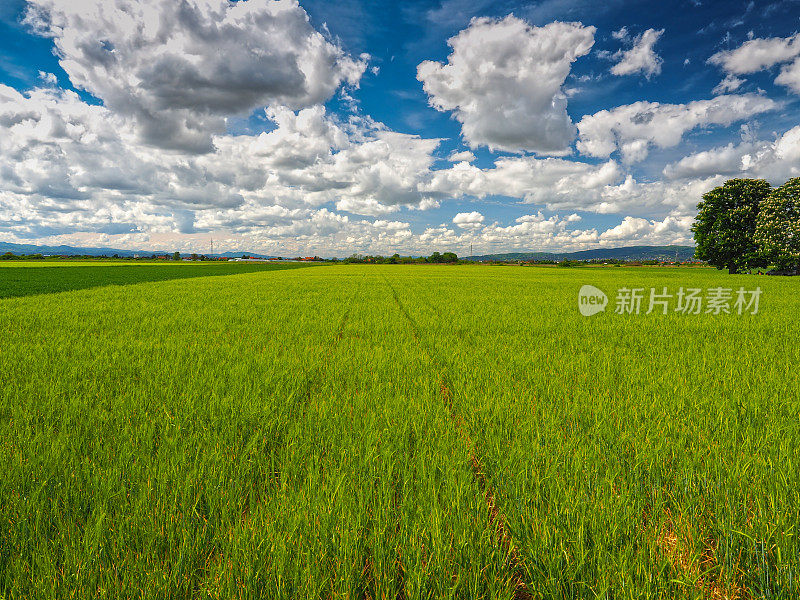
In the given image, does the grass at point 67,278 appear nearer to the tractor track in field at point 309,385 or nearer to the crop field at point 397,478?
the tractor track in field at point 309,385

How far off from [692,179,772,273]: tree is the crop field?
2135 inches

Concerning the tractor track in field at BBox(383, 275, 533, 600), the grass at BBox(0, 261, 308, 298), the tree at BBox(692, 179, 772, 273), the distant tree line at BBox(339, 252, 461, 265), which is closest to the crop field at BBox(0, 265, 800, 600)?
the tractor track in field at BBox(383, 275, 533, 600)

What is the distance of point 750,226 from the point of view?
44000mm

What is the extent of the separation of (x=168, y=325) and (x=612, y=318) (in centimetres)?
1270

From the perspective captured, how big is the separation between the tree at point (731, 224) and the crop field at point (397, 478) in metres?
54.2

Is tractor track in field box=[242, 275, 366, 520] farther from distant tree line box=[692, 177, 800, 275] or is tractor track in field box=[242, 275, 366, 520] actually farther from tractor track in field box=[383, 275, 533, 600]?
distant tree line box=[692, 177, 800, 275]

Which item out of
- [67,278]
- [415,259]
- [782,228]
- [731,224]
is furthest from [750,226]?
[415,259]

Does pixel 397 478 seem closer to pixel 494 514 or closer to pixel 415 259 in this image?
pixel 494 514

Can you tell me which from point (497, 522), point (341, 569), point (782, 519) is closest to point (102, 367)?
point (341, 569)

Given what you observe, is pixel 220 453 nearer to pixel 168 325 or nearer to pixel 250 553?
pixel 250 553

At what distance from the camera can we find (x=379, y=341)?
301 inches

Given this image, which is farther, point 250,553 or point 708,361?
point 708,361

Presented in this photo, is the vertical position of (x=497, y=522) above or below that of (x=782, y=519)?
below

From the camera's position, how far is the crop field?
1720 millimetres
